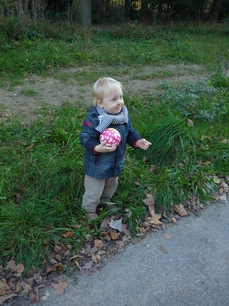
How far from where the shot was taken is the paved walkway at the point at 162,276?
2473mm

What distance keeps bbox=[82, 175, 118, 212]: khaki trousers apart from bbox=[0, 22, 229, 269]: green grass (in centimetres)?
15

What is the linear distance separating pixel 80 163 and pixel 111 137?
1120 mm

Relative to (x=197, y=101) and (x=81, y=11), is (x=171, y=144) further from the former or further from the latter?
(x=81, y=11)

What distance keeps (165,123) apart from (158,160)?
520mm

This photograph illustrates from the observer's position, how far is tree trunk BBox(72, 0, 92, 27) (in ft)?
36.5

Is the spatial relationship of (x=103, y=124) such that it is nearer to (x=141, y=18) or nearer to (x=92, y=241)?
(x=92, y=241)

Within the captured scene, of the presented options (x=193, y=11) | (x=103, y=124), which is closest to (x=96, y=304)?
(x=103, y=124)

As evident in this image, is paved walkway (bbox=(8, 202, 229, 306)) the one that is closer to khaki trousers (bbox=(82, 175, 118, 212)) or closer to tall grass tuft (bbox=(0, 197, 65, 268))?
tall grass tuft (bbox=(0, 197, 65, 268))

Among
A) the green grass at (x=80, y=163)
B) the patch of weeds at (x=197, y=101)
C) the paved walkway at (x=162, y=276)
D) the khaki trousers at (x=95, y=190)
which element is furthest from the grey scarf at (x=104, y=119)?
the patch of weeds at (x=197, y=101)

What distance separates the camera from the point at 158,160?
13.4ft

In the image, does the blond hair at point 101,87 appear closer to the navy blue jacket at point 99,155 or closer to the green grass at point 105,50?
the navy blue jacket at point 99,155

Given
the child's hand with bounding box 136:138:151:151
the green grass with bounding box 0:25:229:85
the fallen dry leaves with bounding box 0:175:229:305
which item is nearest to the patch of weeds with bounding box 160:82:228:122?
the green grass with bounding box 0:25:229:85

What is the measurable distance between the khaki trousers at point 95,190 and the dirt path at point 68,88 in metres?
2.19

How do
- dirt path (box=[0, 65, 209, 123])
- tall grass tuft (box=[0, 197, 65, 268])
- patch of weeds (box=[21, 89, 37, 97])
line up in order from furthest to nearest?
patch of weeds (box=[21, 89, 37, 97]), dirt path (box=[0, 65, 209, 123]), tall grass tuft (box=[0, 197, 65, 268])
